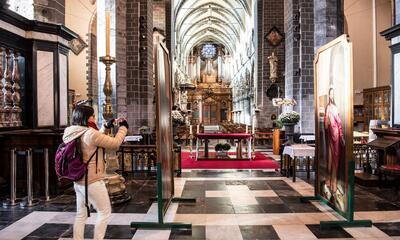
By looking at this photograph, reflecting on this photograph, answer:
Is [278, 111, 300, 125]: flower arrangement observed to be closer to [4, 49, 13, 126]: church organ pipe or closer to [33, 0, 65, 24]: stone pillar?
[33, 0, 65, 24]: stone pillar

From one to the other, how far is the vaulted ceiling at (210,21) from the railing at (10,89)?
838 inches

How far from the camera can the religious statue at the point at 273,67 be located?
1740 cm

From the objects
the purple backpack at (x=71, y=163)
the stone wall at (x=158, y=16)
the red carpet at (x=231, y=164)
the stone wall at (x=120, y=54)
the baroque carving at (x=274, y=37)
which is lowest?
the red carpet at (x=231, y=164)

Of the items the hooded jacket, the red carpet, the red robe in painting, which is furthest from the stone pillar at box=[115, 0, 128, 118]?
the hooded jacket

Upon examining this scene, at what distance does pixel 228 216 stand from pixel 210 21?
124 ft

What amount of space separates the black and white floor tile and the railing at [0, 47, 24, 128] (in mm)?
1678

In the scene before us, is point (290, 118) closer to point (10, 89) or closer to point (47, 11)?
point (47, 11)

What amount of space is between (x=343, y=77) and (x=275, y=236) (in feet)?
6.71

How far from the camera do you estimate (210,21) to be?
133 ft

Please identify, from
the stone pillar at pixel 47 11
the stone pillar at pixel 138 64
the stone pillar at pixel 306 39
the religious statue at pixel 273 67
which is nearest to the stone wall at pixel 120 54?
the stone pillar at pixel 138 64

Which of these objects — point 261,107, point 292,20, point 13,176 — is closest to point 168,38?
point 261,107

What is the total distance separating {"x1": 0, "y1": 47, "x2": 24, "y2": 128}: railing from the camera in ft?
19.7

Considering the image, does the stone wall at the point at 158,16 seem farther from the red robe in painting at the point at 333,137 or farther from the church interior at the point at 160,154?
the red robe in painting at the point at 333,137

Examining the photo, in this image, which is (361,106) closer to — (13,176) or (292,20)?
(292,20)
